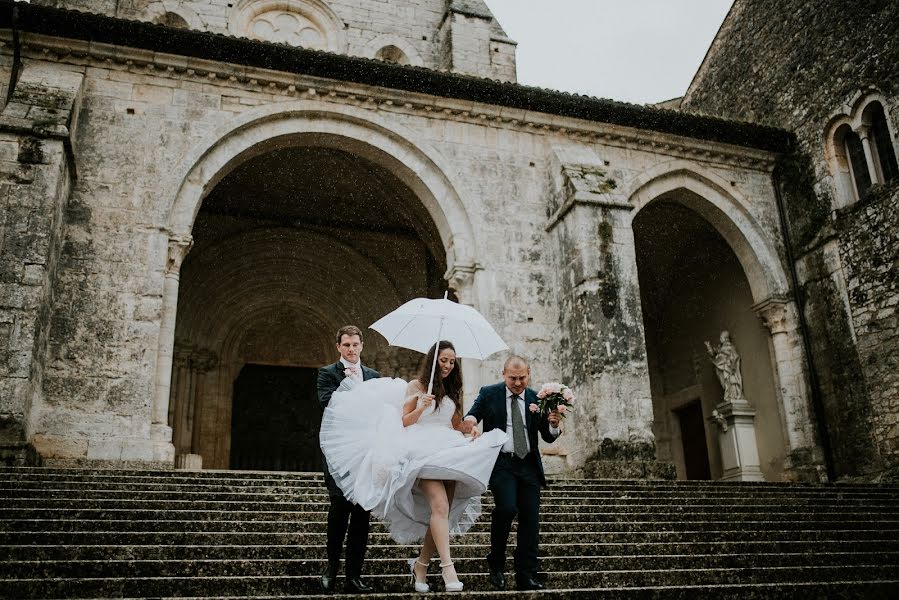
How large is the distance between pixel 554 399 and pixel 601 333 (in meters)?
6.47

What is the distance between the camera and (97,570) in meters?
4.56

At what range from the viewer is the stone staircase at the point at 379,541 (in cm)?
444

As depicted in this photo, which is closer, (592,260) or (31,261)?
(31,261)

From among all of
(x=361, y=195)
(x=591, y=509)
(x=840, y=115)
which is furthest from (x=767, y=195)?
(x=591, y=509)

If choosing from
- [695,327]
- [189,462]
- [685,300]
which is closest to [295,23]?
[189,462]

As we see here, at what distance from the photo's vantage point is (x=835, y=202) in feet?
42.0

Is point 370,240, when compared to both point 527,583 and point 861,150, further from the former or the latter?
point 527,583

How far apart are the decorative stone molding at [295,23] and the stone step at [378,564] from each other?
13.1 meters

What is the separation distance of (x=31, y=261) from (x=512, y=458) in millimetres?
7056

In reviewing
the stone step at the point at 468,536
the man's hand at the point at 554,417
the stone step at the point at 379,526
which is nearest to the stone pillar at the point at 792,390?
the stone step at the point at 379,526

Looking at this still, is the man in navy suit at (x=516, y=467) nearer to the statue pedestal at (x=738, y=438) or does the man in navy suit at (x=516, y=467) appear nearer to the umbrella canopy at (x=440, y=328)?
the umbrella canopy at (x=440, y=328)

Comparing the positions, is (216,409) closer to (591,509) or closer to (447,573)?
(591,509)

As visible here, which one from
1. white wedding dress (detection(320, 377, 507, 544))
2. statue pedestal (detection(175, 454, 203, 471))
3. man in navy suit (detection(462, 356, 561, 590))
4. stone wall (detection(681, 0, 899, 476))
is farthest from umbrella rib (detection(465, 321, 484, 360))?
stone wall (detection(681, 0, 899, 476))

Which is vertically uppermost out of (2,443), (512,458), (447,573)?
(2,443)
